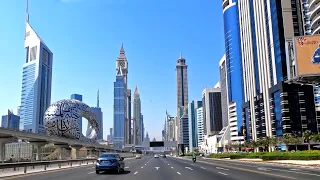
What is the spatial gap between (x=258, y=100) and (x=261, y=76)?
10046mm

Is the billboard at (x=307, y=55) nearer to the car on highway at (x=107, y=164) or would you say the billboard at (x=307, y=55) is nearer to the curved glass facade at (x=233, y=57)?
the car on highway at (x=107, y=164)

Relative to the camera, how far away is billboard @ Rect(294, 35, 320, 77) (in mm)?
36062

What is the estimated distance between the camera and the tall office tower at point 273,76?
113250 mm

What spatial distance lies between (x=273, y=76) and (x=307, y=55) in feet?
284

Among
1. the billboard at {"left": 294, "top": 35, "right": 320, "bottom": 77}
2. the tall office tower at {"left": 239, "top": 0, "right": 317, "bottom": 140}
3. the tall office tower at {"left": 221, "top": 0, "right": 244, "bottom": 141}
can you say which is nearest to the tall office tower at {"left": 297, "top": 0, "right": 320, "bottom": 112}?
the tall office tower at {"left": 239, "top": 0, "right": 317, "bottom": 140}

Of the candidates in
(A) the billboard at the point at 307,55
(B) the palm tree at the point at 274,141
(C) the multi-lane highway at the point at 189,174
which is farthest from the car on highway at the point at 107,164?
(B) the palm tree at the point at 274,141

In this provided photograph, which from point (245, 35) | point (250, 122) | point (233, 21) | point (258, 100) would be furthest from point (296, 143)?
point (233, 21)

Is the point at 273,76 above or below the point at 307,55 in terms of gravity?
above

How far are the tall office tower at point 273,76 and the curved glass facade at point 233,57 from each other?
31.1m

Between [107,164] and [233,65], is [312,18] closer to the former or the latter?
[233,65]

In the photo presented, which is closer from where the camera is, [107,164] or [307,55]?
[107,164]

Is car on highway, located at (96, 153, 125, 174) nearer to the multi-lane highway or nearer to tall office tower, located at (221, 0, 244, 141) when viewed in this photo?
the multi-lane highway

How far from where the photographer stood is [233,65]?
18238 centimetres

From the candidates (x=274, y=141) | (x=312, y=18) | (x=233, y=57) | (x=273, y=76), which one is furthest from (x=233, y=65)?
(x=312, y=18)
